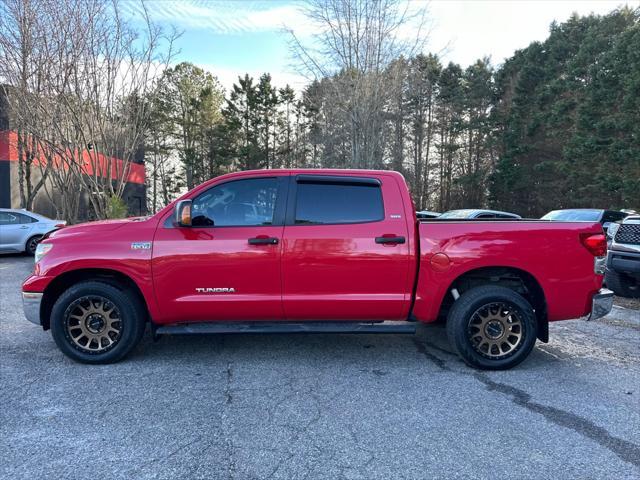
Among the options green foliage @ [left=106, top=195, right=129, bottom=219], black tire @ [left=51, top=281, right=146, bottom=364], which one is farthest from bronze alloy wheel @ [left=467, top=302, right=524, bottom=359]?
green foliage @ [left=106, top=195, right=129, bottom=219]

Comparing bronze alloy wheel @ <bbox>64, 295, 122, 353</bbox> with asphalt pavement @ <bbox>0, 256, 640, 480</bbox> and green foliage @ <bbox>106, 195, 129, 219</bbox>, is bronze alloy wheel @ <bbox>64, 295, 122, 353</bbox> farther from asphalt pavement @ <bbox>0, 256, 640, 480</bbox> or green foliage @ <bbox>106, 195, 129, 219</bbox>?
green foliage @ <bbox>106, 195, 129, 219</bbox>

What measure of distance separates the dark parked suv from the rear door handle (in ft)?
14.4

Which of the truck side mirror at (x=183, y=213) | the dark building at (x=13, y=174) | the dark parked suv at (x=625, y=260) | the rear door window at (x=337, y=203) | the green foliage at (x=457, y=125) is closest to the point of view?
the truck side mirror at (x=183, y=213)

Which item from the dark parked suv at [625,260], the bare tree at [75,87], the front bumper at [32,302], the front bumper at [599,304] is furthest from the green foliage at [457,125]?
the front bumper at [599,304]

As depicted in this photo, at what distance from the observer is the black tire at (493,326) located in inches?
156

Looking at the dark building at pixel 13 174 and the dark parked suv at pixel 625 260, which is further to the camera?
the dark building at pixel 13 174

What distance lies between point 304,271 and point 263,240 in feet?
1.60

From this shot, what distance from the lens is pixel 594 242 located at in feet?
13.1

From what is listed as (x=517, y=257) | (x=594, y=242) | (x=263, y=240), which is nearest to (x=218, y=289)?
(x=263, y=240)

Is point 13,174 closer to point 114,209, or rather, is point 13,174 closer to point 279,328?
point 114,209

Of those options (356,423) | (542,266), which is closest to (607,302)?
(542,266)

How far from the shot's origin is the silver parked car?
1163 cm

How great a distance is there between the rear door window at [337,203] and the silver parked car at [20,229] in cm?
1099

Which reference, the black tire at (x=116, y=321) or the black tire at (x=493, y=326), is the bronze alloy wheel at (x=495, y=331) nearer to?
the black tire at (x=493, y=326)
